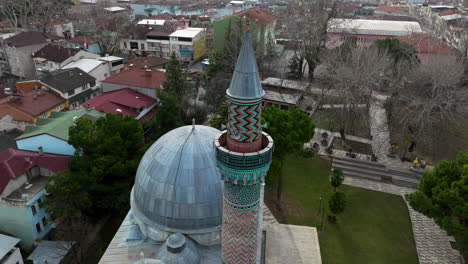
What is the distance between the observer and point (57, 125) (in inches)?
1315

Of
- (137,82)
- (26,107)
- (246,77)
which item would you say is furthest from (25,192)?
(246,77)

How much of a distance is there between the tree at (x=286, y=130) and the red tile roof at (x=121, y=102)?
1859cm

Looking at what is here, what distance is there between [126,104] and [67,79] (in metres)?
13.4

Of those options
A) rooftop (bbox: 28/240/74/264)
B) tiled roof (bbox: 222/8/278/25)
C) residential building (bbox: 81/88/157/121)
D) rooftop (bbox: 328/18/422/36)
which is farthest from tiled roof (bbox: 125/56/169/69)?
rooftop (bbox: 328/18/422/36)

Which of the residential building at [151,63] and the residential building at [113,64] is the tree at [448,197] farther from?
the residential building at [113,64]

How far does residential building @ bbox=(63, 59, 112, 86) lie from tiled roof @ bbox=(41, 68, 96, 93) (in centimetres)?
376

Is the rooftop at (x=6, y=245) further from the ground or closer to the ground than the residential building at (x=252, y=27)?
closer to the ground

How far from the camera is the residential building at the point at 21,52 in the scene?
201ft

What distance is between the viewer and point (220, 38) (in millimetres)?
72125

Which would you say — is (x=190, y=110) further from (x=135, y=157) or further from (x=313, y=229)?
(x=313, y=229)

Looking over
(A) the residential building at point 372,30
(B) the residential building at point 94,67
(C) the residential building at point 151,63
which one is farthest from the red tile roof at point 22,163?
(A) the residential building at point 372,30

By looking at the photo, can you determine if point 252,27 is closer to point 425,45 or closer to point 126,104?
point 425,45

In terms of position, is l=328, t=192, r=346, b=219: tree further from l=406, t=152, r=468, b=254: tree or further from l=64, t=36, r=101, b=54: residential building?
l=64, t=36, r=101, b=54: residential building

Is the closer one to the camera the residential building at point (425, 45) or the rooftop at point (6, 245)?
the rooftop at point (6, 245)
